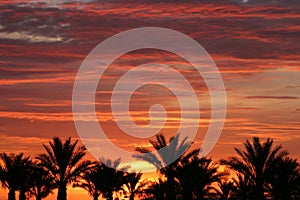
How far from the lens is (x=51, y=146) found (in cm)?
5625

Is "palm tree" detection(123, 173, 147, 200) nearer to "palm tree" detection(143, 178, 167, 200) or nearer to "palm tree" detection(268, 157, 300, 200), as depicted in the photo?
"palm tree" detection(143, 178, 167, 200)

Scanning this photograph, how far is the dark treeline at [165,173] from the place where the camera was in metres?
52.2

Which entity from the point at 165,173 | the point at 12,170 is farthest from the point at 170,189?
the point at 12,170

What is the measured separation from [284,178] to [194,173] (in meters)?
7.21

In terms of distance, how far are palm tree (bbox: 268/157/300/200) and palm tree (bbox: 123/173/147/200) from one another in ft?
58.1

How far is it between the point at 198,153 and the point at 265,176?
564 centimetres

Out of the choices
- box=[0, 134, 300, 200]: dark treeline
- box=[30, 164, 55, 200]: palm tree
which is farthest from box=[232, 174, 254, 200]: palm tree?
box=[30, 164, 55, 200]: palm tree

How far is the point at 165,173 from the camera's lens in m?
56.0

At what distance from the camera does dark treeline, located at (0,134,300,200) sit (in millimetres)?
52219

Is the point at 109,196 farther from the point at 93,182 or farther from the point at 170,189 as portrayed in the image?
the point at 170,189

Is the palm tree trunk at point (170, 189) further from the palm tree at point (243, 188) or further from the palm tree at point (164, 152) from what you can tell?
the palm tree at point (243, 188)

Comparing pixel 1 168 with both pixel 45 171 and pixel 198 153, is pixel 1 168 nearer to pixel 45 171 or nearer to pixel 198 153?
pixel 45 171

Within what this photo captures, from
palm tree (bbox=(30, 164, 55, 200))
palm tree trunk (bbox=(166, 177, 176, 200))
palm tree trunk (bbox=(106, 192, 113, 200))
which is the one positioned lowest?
palm tree trunk (bbox=(166, 177, 176, 200))

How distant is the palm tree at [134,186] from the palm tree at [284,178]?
17.7m
